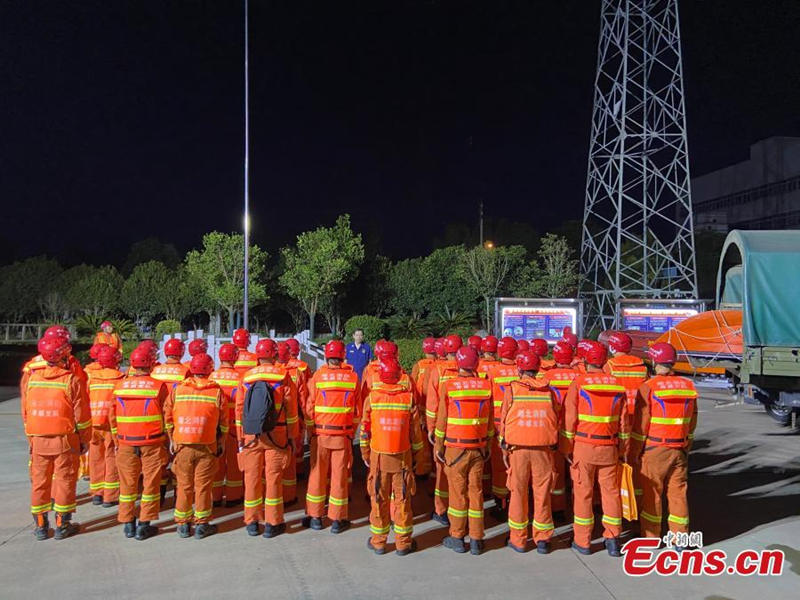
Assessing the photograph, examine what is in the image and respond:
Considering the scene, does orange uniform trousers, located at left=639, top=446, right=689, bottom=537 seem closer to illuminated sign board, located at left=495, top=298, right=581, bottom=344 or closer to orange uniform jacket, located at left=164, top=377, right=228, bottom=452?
orange uniform jacket, located at left=164, top=377, right=228, bottom=452

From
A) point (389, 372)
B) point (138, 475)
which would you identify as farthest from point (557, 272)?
point (138, 475)

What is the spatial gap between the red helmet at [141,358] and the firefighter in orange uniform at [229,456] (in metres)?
0.88

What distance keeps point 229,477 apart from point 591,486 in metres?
3.97

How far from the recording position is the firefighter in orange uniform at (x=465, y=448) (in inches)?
213

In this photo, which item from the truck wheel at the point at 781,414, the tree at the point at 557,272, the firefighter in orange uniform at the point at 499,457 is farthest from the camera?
the tree at the point at 557,272

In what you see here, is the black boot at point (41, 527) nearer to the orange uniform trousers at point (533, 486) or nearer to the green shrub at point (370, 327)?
the orange uniform trousers at point (533, 486)

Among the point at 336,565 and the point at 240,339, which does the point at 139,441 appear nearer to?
the point at 336,565

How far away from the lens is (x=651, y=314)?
650 inches

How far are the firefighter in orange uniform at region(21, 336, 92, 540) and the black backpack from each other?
5.50 feet

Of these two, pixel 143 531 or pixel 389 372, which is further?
pixel 143 531

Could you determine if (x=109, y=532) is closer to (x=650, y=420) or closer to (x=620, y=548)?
(x=620, y=548)

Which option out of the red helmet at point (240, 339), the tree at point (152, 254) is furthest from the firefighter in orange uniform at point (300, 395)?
the tree at point (152, 254)

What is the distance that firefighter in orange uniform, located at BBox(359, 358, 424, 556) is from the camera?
17.7ft

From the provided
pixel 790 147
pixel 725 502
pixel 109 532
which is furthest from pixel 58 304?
pixel 790 147
